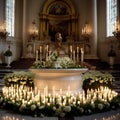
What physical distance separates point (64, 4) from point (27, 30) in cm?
329

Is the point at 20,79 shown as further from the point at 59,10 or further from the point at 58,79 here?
the point at 59,10

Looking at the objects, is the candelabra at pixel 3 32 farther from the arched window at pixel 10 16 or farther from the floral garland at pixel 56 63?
the floral garland at pixel 56 63

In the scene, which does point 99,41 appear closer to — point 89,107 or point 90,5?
point 90,5

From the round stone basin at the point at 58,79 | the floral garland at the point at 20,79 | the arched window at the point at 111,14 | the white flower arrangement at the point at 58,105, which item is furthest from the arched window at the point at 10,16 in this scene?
the white flower arrangement at the point at 58,105

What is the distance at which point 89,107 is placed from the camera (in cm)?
500

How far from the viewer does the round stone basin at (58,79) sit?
5.89 meters

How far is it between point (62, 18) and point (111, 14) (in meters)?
3.57

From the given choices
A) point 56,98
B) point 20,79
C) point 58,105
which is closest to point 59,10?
point 20,79

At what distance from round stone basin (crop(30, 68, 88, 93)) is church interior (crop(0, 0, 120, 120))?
8.36 metres

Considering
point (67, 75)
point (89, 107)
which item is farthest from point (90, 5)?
point (89, 107)

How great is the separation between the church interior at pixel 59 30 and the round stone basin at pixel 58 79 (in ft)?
27.4

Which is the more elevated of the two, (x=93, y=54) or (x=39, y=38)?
(x=39, y=38)

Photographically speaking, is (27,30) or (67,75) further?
(27,30)

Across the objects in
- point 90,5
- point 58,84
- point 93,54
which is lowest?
point 58,84
